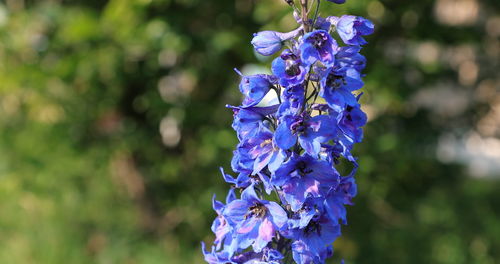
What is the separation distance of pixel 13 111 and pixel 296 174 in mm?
4016

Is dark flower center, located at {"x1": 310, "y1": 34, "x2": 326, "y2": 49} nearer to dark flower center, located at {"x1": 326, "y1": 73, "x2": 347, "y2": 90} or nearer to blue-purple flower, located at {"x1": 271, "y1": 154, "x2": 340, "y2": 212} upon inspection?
dark flower center, located at {"x1": 326, "y1": 73, "x2": 347, "y2": 90}

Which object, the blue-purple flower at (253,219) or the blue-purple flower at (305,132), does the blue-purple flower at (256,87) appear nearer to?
the blue-purple flower at (305,132)

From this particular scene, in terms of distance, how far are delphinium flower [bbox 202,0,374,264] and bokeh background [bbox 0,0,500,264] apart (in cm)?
134

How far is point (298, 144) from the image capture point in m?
1.31

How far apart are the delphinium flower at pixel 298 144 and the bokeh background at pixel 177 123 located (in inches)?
52.7

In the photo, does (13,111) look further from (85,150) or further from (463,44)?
(463,44)

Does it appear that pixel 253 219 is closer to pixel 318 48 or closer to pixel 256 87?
pixel 256 87

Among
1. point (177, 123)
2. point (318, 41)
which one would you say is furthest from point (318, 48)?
point (177, 123)

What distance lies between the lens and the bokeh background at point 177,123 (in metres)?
3.27

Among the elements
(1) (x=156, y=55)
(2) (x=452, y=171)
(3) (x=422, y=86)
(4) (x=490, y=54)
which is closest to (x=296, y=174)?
(1) (x=156, y=55)

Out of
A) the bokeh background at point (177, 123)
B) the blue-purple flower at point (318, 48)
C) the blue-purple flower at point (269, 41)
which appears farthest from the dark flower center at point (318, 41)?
the bokeh background at point (177, 123)

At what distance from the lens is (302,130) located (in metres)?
1.24

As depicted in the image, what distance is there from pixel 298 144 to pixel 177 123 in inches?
103

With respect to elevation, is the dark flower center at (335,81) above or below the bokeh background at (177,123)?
above
